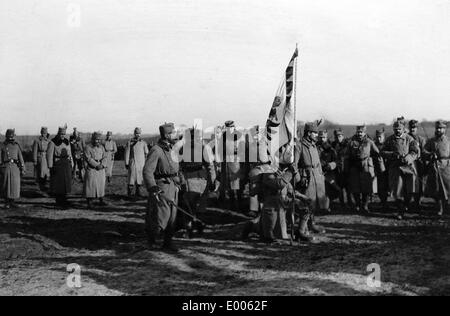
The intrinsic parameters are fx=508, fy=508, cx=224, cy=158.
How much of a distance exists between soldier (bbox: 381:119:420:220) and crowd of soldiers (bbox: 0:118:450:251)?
0.07ft

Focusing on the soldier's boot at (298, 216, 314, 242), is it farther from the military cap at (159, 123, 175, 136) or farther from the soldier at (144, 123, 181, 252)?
the military cap at (159, 123, 175, 136)

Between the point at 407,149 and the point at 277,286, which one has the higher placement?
the point at 407,149

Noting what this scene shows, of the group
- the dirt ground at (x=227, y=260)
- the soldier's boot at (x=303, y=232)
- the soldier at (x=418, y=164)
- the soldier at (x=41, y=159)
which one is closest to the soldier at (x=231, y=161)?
the dirt ground at (x=227, y=260)

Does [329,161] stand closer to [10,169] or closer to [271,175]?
[271,175]

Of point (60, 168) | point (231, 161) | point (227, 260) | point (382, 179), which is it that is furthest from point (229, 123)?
point (227, 260)

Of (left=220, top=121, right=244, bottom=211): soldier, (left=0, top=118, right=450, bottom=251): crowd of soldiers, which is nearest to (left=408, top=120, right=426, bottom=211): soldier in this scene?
(left=0, top=118, right=450, bottom=251): crowd of soldiers

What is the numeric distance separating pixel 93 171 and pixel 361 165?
700cm

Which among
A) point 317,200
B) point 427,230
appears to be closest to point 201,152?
point 317,200

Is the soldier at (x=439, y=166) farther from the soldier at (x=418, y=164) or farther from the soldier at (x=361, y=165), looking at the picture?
the soldier at (x=361, y=165)

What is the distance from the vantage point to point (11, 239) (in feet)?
31.2

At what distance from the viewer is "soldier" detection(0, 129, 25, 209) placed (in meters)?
13.6
